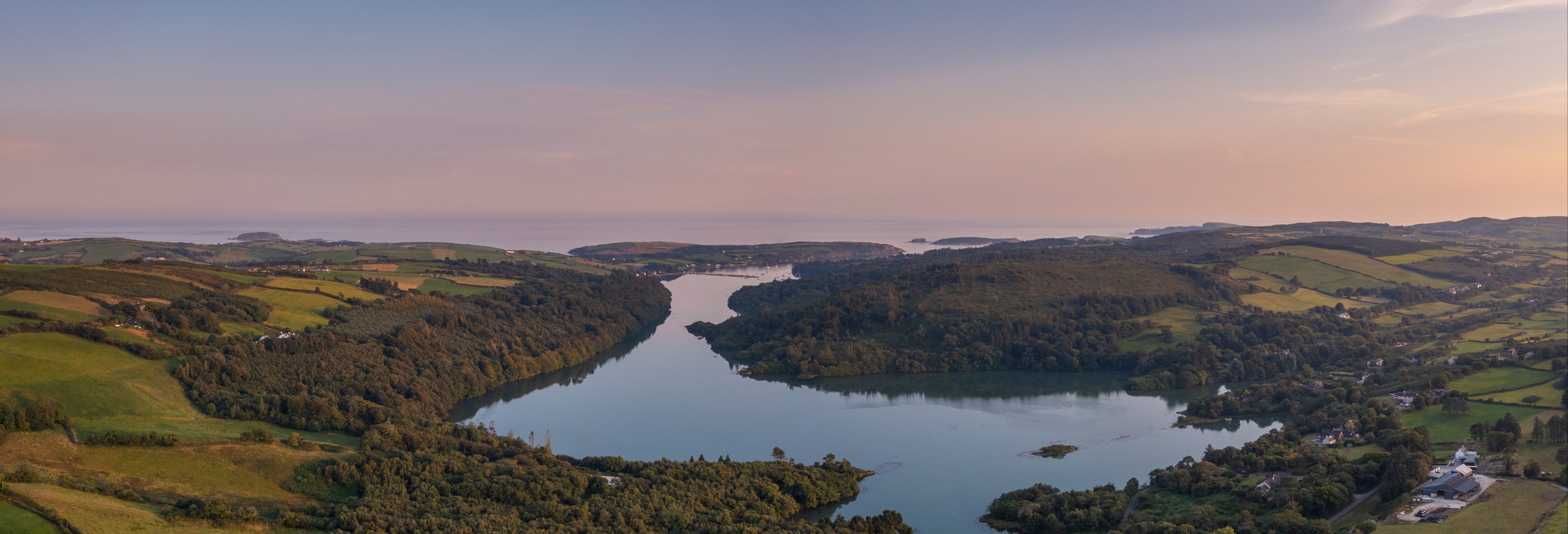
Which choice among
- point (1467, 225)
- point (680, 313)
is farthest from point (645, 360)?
point (1467, 225)

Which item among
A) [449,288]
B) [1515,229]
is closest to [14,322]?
[449,288]

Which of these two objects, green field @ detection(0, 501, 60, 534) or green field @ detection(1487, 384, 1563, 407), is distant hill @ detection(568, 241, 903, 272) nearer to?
green field @ detection(1487, 384, 1563, 407)

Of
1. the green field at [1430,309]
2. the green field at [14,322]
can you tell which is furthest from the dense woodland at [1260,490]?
the green field at [14,322]

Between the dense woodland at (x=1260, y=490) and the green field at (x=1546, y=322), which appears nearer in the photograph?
the dense woodland at (x=1260, y=490)

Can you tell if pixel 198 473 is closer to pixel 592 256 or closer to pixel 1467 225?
pixel 592 256

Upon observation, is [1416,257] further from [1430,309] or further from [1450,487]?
[1450,487]

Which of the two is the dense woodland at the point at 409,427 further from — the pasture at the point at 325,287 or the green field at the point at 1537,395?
the green field at the point at 1537,395

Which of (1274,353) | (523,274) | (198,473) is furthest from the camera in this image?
(523,274)
